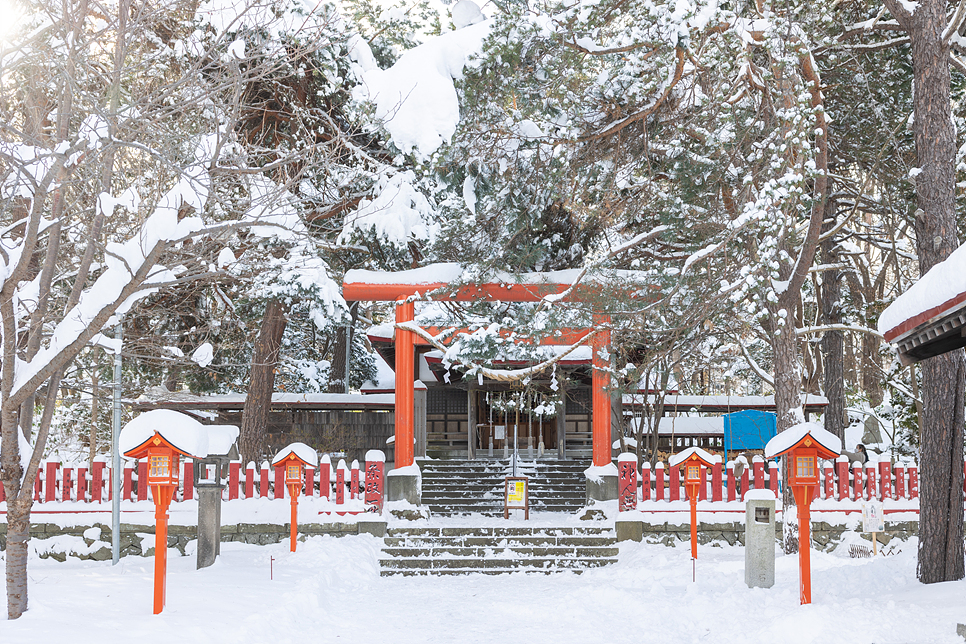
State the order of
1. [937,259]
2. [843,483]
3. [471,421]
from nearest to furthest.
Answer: [937,259], [843,483], [471,421]

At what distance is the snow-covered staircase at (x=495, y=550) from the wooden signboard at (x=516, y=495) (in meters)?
1.55

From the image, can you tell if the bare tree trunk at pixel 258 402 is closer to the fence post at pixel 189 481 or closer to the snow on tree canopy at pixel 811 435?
the fence post at pixel 189 481

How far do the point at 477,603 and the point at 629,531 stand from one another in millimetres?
3947

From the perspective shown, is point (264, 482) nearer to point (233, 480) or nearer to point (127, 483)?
point (233, 480)

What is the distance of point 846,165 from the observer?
13391 mm

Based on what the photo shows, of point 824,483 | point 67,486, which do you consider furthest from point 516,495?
point 67,486

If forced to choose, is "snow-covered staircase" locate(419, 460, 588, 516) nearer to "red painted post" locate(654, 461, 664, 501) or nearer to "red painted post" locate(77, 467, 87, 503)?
"red painted post" locate(654, 461, 664, 501)

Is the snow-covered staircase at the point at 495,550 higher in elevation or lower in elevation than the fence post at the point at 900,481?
lower

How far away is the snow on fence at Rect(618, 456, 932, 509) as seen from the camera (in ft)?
43.4

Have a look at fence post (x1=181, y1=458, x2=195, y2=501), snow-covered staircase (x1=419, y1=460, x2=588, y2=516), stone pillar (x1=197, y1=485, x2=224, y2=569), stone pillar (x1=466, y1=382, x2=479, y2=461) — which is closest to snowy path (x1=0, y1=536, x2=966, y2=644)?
stone pillar (x1=197, y1=485, x2=224, y2=569)

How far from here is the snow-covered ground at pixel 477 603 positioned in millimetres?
6645

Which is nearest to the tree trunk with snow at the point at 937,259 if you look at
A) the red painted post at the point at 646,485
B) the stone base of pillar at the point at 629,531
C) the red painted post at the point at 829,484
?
the stone base of pillar at the point at 629,531

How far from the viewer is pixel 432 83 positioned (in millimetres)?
12398

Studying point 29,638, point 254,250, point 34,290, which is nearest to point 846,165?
point 254,250
